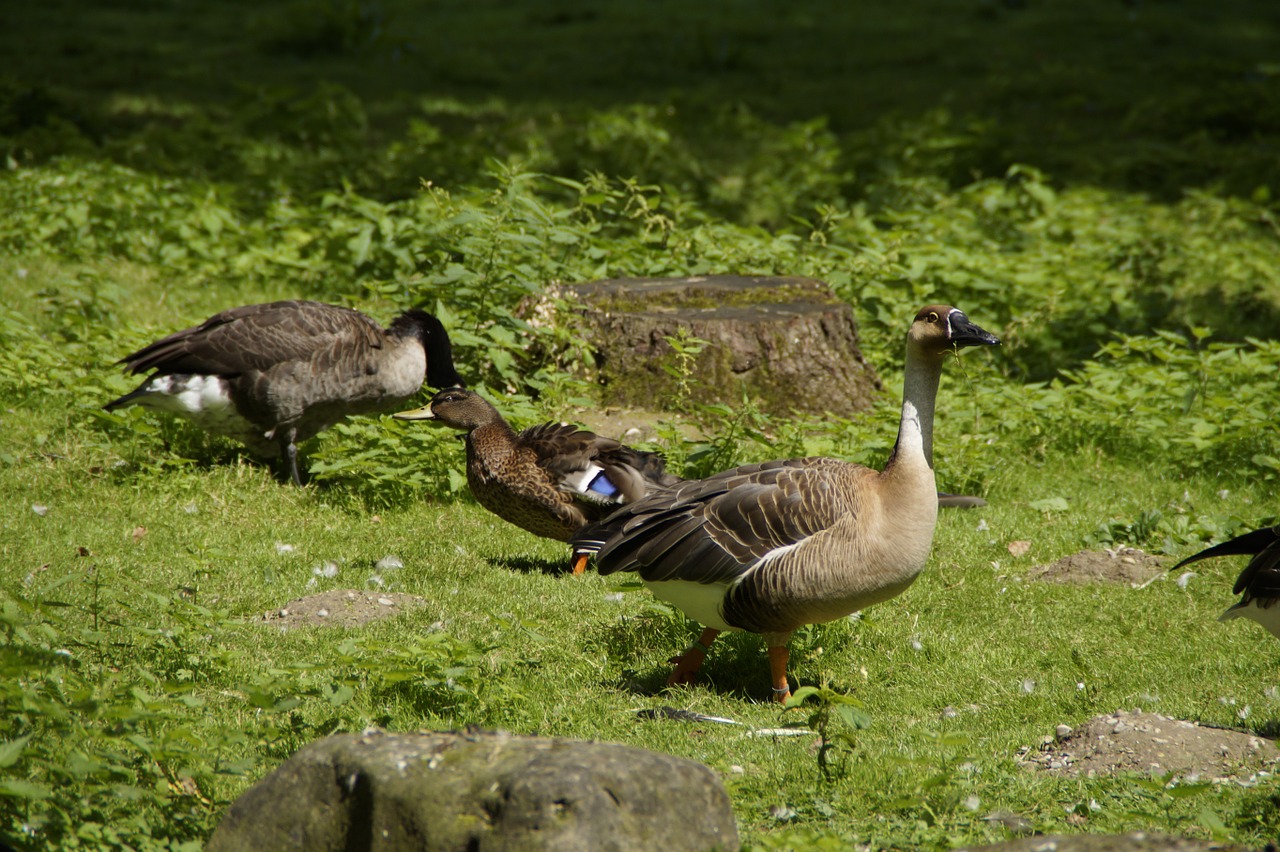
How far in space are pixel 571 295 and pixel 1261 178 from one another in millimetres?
9971

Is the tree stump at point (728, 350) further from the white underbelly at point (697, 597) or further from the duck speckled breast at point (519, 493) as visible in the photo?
the white underbelly at point (697, 597)

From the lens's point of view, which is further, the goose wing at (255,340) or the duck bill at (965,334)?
the goose wing at (255,340)

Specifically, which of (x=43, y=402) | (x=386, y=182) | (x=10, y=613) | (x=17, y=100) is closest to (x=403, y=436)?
(x=43, y=402)

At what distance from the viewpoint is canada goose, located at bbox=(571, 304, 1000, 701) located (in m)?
4.93

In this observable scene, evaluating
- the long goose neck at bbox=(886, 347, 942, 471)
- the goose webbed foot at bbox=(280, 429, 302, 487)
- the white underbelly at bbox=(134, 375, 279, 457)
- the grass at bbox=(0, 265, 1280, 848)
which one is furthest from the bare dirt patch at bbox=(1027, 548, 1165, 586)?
the white underbelly at bbox=(134, 375, 279, 457)

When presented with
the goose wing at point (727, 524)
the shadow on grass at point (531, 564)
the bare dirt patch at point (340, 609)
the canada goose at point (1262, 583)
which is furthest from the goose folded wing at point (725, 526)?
the canada goose at point (1262, 583)

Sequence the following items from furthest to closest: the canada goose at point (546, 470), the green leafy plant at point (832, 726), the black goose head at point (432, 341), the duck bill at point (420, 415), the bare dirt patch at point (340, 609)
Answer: the black goose head at point (432, 341) < the duck bill at point (420, 415) < the canada goose at point (546, 470) < the bare dirt patch at point (340, 609) < the green leafy plant at point (832, 726)

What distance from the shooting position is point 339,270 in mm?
11102

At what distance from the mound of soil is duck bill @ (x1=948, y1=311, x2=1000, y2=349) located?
5.15ft

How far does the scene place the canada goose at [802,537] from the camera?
493 centimetres

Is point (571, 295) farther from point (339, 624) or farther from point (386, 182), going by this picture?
point (386, 182)

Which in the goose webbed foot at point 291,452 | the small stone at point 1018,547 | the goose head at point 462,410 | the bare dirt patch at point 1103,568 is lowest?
the small stone at point 1018,547

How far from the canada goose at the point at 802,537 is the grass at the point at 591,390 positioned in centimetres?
49

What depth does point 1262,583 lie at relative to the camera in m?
4.96
